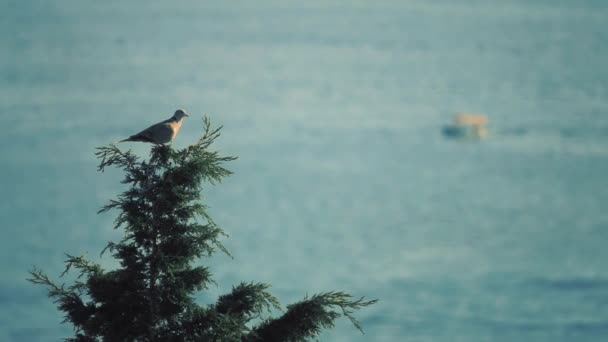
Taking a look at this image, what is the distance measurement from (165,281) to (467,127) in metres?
180

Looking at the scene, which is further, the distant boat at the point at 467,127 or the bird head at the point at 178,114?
the distant boat at the point at 467,127

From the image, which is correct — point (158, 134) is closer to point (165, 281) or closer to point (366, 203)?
→ point (165, 281)

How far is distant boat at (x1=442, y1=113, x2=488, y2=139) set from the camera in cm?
17412

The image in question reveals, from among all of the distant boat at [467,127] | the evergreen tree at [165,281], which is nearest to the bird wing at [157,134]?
the evergreen tree at [165,281]

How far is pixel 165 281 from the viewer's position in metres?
9.50

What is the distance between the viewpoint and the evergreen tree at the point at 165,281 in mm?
9422

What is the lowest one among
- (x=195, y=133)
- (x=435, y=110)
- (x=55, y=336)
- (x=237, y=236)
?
(x=55, y=336)

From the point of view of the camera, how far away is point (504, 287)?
10431 cm

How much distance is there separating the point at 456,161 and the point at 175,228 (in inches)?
5873

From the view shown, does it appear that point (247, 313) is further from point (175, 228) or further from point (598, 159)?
point (598, 159)

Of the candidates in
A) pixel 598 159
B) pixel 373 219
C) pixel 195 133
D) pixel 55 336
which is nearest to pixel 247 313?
pixel 55 336

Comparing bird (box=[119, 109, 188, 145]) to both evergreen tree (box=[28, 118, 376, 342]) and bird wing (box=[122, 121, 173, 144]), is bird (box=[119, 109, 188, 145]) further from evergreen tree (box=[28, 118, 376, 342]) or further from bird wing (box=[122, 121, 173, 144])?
evergreen tree (box=[28, 118, 376, 342])

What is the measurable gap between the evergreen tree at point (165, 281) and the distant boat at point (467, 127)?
6366 inches

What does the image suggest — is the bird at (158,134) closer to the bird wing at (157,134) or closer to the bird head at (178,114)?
the bird wing at (157,134)
